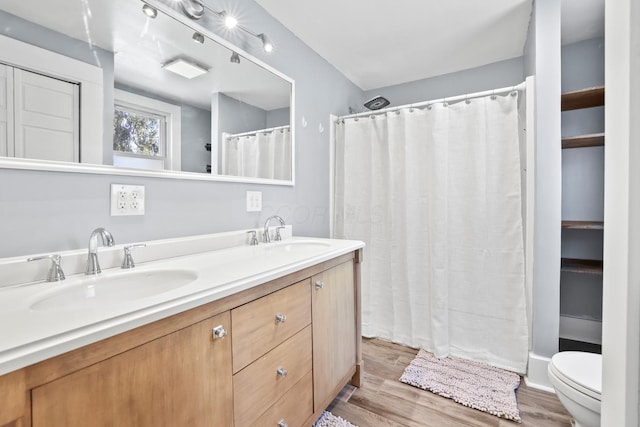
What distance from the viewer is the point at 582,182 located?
7.25 feet

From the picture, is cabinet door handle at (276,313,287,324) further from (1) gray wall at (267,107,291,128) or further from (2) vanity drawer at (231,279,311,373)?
(1) gray wall at (267,107,291,128)

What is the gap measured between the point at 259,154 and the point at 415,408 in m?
1.64

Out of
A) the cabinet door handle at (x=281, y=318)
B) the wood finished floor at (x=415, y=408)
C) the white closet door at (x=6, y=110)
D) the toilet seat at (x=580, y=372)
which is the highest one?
the white closet door at (x=6, y=110)

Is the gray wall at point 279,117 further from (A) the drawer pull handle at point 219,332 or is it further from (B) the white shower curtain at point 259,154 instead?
(A) the drawer pull handle at point 219,332

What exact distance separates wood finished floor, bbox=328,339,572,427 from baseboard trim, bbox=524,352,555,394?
4 centimetres

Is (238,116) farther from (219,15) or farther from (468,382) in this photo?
(468,382)

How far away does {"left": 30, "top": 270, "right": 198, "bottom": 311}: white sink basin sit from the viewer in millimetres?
838

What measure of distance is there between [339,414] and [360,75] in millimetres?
2564

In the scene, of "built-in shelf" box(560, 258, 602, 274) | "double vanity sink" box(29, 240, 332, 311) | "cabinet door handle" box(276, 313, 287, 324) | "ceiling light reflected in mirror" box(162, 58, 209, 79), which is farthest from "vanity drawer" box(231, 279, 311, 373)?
"built-in shelf" box(560, 258, 602, 274)

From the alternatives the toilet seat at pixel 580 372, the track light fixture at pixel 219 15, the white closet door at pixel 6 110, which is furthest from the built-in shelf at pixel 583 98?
the white closet door at pixel 6 110

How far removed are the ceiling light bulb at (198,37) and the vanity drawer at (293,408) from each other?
160 cm

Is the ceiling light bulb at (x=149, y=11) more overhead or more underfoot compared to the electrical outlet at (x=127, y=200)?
more overhead

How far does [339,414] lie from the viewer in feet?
5.07

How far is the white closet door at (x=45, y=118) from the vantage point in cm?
91
